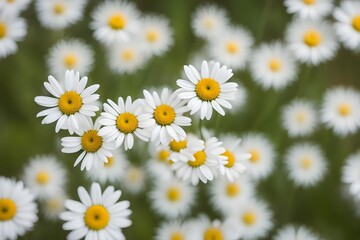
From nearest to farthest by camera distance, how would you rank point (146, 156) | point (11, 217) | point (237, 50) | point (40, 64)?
point (11, 217), point (146, 156), point (237, 50), point (40, 64)

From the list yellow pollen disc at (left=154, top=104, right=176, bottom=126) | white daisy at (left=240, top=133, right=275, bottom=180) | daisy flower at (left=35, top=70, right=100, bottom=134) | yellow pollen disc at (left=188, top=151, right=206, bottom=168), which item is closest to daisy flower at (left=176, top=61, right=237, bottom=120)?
yellow pollen disc at (left=154, top=104, right=176, bottom=126)

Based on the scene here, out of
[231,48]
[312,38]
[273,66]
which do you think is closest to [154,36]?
[231,48]

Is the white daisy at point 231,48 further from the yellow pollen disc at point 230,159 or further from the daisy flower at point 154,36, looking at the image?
the yellow pollen disc at point 230,159

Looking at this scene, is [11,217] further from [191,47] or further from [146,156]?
[191,47]

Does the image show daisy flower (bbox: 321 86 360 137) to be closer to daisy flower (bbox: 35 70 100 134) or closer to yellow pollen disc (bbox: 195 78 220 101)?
yellow pollen disc (bbox: 195 78 220 101)

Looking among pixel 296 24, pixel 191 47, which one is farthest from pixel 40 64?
pixel 296 24
